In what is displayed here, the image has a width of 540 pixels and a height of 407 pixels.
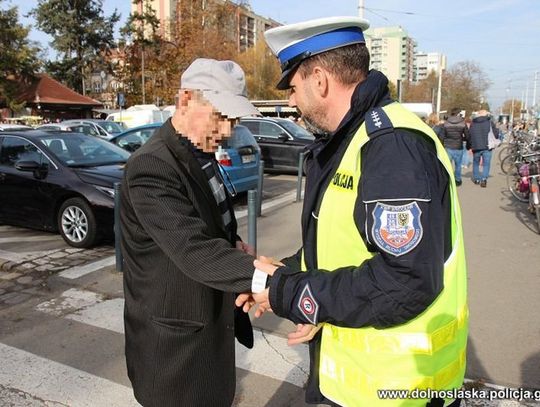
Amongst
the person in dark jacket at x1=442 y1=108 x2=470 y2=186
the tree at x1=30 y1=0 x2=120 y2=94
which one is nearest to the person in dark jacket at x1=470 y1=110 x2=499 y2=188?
the person in dark jacket at x1=442 y1=108 x2=470 y2=186

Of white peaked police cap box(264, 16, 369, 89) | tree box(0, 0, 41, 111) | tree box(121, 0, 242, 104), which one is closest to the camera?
white peaked police cap box(264, 16, 369, 89)

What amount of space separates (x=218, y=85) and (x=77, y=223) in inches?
212

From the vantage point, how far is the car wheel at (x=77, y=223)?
259 inches

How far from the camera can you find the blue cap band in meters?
1.58

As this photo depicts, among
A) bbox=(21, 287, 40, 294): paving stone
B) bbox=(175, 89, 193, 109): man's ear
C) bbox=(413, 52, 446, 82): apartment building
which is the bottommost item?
bbox=(21, 287, 40, 294): paving stone

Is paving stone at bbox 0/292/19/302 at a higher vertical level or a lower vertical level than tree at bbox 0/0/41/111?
lower

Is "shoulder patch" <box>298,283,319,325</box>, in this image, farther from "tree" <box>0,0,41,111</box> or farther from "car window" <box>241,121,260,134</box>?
"tree" <box>0,0,41,111</box>

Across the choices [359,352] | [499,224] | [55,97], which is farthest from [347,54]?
[55,97]

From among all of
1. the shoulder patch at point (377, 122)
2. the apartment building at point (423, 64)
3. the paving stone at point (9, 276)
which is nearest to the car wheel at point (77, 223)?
the paving stone at point (9, 276)

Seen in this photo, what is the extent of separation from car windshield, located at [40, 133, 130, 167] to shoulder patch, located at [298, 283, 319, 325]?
20.8ft

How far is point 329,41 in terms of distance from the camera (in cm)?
158

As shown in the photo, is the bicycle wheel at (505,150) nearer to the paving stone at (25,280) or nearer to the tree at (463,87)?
the paving stone at (25,280)

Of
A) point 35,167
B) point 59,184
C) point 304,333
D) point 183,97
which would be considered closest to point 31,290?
point 59,184

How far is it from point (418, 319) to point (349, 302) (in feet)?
0.73
